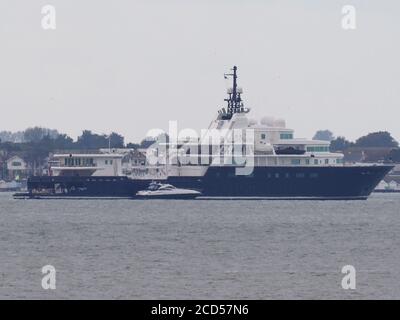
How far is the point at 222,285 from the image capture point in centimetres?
4991

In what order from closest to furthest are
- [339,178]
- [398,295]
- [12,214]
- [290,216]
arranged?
[398,295] → [290,216] → [12,214] → [339,178]

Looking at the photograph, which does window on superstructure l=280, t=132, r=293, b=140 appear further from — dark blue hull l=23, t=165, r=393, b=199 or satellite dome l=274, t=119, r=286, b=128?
dark blue hull l=23, t=165, r=393, b=199

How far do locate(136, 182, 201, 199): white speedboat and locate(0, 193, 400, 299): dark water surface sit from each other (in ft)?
57.0

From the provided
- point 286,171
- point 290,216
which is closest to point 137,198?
point 286,171

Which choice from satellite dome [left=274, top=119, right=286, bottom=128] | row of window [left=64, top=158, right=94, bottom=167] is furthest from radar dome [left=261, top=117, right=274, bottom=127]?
row of window [left=64, top=158, right=94, bottom=167]

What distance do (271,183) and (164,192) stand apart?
9572mm

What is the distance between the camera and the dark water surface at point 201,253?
48.9 m

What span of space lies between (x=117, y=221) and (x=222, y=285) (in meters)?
40.6

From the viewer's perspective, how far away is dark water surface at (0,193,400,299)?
4888 cm

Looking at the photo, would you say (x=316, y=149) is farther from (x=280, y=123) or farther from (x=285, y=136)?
(x=280, y=123)

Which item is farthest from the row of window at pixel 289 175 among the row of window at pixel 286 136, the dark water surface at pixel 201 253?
the dark water surface at pixel 201 253

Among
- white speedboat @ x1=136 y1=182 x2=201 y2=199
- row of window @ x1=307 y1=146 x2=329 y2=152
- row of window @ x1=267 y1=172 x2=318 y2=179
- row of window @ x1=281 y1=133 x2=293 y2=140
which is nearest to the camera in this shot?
row of window @ x1=267 y1=172 x2=318 y2=179

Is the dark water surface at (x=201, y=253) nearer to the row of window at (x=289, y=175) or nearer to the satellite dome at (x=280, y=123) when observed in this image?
the row of window at (x=289, y=175)
